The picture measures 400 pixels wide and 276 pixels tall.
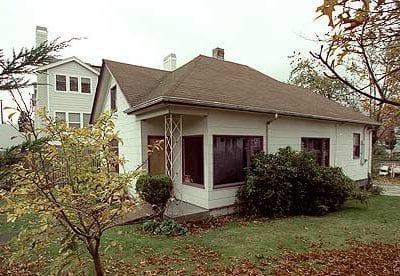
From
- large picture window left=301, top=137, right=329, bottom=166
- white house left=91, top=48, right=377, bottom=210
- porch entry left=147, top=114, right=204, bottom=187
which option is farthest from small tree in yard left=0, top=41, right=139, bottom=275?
large picture window left=301, top=137, right=329, bottom=166

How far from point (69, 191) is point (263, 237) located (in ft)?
15.6

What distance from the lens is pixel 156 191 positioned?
7.75 m

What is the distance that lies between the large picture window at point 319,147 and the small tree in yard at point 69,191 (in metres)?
9.76

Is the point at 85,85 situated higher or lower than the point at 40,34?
lower

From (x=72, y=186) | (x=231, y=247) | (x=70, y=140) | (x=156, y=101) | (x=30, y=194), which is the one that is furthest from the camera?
(x=156, y=101)

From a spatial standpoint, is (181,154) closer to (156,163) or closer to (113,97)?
(156,163)

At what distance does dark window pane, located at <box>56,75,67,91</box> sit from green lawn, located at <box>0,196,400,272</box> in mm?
13764

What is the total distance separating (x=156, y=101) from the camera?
319 inches

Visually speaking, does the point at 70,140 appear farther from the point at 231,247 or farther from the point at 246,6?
the point at 246,6

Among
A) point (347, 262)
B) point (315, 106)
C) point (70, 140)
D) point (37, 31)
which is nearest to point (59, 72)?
point (37, 31)

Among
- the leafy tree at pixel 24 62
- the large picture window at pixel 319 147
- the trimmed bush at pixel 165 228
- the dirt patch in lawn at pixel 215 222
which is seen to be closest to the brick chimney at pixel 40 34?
the trimmed bush at pixel 165 228

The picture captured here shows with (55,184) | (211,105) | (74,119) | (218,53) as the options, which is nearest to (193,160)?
(211,105)

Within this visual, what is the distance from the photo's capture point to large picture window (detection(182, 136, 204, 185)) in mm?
9180

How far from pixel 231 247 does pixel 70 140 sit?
3.94m
